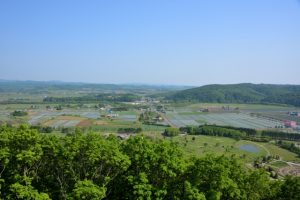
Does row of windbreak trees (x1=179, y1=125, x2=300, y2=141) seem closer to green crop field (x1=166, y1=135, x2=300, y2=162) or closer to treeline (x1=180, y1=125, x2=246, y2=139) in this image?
treeline (x1=180, y1=125, x2=246, y2=139)

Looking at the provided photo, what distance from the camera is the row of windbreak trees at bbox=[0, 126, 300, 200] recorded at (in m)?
14.3

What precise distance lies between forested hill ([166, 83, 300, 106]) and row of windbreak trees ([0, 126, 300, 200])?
13159 centimetres

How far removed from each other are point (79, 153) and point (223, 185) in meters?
6.74

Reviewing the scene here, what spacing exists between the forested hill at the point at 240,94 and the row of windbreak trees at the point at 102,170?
131589 millimetres

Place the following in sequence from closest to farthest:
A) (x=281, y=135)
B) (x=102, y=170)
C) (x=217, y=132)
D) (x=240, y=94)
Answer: (x=102, y=170)
(x=281, y=135)
(x=217, y=132)
(x=240, y=94)

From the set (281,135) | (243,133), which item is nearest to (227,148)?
(243,133)

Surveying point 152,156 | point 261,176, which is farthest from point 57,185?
point 261,176

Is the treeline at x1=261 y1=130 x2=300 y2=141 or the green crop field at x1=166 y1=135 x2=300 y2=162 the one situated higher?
the treeline at x1=261 y1=130 x2=300 y2=141

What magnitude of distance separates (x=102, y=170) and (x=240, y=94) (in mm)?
151051

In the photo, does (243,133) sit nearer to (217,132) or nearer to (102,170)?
(217,132)

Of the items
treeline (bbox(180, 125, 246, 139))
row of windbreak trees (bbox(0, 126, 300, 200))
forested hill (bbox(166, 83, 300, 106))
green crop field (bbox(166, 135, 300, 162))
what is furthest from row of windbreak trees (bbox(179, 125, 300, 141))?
forested hill (bbox(166, 83, 300, 106))

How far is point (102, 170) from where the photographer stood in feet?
52.6

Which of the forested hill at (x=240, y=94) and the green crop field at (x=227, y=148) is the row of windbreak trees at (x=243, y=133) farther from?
the forested hill at (x=240, y=94)

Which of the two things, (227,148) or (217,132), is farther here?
(217,132)
